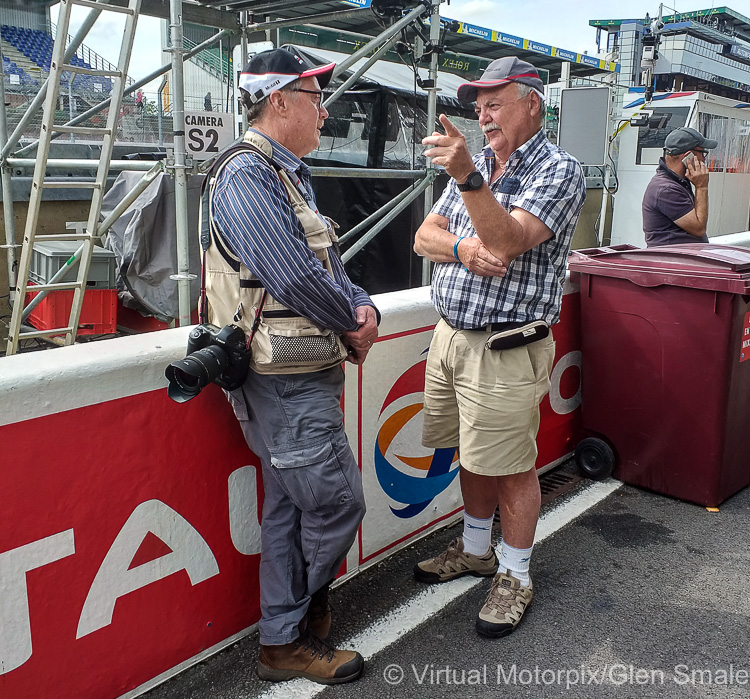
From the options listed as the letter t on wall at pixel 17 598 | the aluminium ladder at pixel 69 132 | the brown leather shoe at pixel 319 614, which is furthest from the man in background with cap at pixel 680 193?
the letter t on wall at pixel 17 598

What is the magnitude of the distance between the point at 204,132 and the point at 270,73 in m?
3.12

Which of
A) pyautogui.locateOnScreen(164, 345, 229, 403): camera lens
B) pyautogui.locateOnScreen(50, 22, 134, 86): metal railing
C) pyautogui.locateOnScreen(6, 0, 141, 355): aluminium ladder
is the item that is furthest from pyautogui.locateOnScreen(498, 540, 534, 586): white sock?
pyautogui.locateOnScreen(50, 22, 134, 86): metal railing

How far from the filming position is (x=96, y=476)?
78.4 inches

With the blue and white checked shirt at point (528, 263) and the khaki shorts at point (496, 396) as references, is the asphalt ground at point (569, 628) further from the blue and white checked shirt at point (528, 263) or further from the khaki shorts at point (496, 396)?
the blue and white checked shirt at point (528, 263)

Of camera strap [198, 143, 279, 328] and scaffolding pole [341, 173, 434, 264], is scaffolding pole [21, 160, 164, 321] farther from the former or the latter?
camera strap [198, 143, 279, 328]

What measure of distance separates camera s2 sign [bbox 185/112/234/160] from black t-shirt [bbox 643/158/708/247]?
3.04m

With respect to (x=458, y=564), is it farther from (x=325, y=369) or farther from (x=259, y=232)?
(x=259, y=232)

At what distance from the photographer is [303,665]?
227 centimetres

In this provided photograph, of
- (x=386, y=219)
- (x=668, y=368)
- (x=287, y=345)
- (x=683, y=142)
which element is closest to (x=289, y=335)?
(x=287, y=345)

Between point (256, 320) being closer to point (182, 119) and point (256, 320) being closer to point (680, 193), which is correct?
point (182, 119)

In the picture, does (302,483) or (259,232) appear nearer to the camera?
(259,232)

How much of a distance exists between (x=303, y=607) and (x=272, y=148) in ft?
4.76

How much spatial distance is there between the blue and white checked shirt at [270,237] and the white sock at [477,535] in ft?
4.32

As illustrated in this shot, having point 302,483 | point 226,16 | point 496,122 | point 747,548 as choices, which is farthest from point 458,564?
point 226,16
